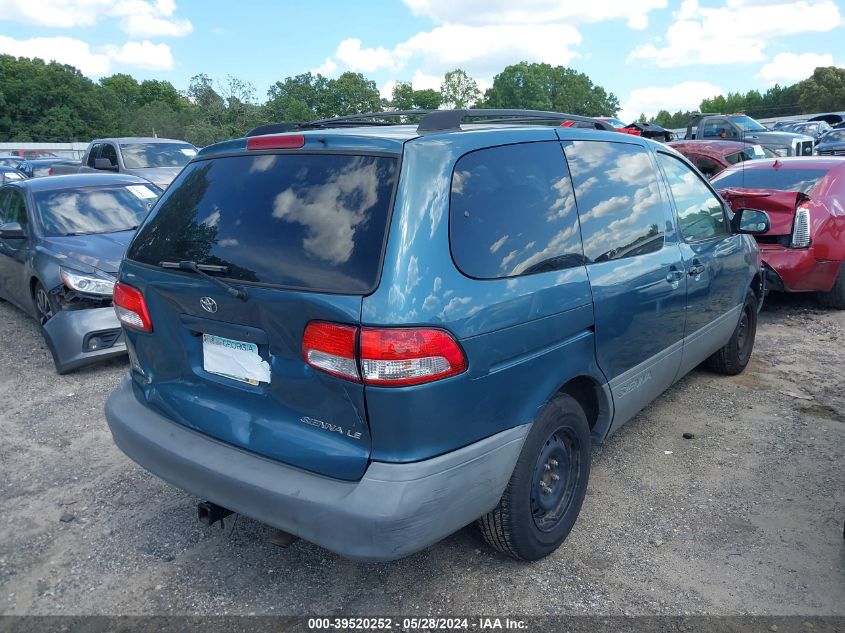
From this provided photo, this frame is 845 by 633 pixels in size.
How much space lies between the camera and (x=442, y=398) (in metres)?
2.32

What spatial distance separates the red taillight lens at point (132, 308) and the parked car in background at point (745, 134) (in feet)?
49.1

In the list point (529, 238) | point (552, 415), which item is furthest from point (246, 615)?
point (529, 238)

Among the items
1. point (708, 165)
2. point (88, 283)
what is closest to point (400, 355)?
point (88, 283)

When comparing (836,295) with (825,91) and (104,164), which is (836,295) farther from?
(825,91)

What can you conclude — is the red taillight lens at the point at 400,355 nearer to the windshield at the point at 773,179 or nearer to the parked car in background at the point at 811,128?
the windshield at the point at 773,179

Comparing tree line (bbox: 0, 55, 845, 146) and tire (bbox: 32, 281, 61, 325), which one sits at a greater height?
tree line (bbox: 0, 55, 845, 146)

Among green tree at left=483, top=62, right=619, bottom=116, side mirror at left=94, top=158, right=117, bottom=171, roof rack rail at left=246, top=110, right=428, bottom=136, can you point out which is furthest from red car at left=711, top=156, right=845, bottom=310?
green tree at left=483, top=62, right=619, bottom=116

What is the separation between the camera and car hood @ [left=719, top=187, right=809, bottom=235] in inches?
263

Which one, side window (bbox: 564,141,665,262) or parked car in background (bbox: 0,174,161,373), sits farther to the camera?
parked car in background (bbox: 0,174,161,373)

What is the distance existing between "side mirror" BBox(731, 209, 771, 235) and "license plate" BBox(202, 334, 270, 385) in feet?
12.3

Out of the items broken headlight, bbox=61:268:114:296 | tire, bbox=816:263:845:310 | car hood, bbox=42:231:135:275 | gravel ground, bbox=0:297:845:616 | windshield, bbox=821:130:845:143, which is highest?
windshield, bbox=821:130:845:143

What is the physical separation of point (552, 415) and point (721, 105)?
116 m

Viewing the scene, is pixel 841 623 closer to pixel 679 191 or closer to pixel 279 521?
pixel 279 521

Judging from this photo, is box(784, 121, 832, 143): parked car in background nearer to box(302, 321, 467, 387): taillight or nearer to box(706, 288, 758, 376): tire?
box(706, 288, 758, 376): tire
